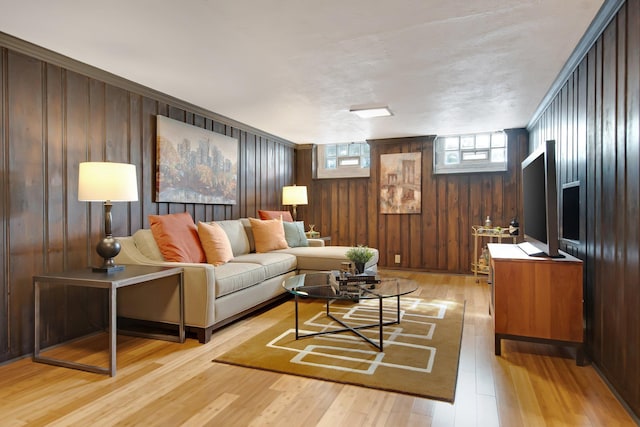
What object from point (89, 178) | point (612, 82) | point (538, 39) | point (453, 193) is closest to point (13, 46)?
point (89, 178)

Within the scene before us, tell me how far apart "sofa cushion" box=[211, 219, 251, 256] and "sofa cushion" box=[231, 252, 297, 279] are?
0.99 ft

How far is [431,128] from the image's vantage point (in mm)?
5402

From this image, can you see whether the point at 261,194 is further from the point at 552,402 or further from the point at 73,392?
the point at 552,402

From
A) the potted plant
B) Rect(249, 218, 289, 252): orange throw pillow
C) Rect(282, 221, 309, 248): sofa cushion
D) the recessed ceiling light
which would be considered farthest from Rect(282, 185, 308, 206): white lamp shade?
the potted plant

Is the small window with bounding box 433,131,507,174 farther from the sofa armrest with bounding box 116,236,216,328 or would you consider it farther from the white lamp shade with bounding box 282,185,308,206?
the sofa armrest with bounding box 116,236,216,328

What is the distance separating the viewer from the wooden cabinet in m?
2.51

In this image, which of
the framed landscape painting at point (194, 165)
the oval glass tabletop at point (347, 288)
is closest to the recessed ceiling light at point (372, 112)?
the framed landscape painting at point (194, 165)

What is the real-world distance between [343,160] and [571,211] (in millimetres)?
4202

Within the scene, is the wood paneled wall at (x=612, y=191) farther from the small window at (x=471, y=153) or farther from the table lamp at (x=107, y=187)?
the table lamp at (x=107, y=187)

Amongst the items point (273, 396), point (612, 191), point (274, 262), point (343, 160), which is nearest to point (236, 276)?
point (274, 262)

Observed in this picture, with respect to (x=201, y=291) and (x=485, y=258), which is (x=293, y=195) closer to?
(x=485, y=258)

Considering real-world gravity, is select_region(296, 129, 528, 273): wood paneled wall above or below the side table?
above

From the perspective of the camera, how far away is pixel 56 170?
9.36 ft

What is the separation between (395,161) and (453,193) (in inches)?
41.1
